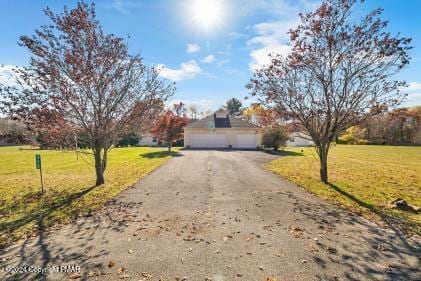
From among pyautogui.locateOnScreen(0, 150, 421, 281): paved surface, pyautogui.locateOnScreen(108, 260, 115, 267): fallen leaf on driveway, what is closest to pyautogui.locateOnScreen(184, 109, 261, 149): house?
pyautogui.locateOnScreen(0, 150, 421, 281): paved surface

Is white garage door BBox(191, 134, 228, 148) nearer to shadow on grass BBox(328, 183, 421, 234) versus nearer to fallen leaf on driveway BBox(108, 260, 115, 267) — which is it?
shadow on grass BBox(328, 183, 421, 234)

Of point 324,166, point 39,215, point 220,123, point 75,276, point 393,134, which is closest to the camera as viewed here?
point 75,276

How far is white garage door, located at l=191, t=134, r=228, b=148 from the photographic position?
1289 inches

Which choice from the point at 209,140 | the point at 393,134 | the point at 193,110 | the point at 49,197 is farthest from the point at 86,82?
the point at 193,110

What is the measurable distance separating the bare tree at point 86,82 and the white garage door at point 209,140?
2284 centimetres

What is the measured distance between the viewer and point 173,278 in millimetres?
3447

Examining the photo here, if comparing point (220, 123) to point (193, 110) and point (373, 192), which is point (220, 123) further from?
point (193, 110)

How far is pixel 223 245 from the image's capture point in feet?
14.6

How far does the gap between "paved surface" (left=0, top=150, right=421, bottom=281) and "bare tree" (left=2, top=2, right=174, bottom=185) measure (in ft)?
12.0

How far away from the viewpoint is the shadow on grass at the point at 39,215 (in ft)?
17.6

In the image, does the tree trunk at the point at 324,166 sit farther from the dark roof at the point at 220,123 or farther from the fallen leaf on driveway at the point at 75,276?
the dark roof at the point at 220,123

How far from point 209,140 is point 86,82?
975 inches

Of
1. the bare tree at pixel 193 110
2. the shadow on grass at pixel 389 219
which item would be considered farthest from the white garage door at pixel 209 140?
the bare tree at pixel 193 110

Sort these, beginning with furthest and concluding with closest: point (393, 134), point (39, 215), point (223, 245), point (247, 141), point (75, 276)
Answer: point (393, 134), point (247, 141), point (39, 215), point (223, 245), point (75, 276)
